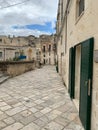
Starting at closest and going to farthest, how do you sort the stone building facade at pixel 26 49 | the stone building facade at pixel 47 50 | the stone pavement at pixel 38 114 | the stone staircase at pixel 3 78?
the stone pavement at pixel 38 114 → the stone staircase at pixel 3 78 → the stone building facade at pixel 26 49 → the stone building facade at pixel 47 50

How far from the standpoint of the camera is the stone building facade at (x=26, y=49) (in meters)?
28.2

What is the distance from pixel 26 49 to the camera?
31000 mm

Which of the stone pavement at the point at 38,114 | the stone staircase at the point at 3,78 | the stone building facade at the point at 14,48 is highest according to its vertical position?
the stone building facade at the point at 14,48

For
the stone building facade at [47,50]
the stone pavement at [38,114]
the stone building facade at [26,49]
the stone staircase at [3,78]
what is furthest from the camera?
the stone building facade at [47,50]

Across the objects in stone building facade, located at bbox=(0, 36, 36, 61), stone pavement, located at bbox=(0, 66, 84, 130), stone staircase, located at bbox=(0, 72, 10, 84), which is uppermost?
stone building facade, located at bbox=(0, 36, 36, 61)

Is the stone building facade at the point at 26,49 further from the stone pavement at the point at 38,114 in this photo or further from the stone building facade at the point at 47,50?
the stone pavement at the point at 38,114

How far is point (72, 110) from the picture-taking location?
4387mm

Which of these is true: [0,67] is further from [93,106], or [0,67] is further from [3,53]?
[3,53]

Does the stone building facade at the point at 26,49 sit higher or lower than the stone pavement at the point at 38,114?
higher

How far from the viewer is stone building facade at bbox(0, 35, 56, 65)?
28156 mm

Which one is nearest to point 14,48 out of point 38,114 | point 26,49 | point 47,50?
point 26,49

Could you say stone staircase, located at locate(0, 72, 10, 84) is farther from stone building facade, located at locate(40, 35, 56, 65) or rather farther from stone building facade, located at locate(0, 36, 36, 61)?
stone building facade, located at locate(40, 35, 56, 65)

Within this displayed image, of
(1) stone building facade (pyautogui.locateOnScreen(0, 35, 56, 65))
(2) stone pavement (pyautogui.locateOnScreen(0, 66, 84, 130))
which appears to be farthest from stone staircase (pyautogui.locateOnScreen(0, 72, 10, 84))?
(1) stone building facade (pyautogui.locateOnScreen(0, 35, 56, 65))

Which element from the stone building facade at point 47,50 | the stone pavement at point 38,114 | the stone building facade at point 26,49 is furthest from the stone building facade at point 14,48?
the stone pavement at point 38,114
